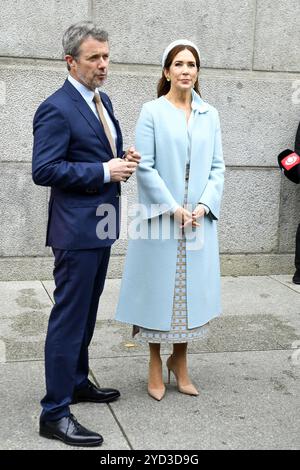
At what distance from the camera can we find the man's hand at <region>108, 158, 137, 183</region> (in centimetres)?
336

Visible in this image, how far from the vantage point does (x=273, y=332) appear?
5.14 meters

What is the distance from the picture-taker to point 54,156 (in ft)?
10.6

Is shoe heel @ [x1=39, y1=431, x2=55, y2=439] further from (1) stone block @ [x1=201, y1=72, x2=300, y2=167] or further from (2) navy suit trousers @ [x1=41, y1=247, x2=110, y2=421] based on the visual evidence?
(1) stone block @ [x1=201, y1=72, x2=300, y2=167]

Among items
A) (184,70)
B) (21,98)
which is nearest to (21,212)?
(21,98)

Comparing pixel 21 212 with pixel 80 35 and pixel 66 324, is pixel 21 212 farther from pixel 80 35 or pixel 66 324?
pixel 80 35

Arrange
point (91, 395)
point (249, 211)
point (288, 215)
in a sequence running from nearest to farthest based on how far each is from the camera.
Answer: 1. point (91, 395)
2. point (249, 211)
3. point (288, 215)

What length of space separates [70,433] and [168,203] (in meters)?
1.24

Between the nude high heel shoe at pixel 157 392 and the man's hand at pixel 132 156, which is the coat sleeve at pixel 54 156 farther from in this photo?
the nude high heel shoe at pixel 157 392

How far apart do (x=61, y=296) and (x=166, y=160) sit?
0.93 metres

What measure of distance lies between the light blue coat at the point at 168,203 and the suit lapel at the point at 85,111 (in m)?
0.43

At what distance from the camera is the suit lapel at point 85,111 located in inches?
132

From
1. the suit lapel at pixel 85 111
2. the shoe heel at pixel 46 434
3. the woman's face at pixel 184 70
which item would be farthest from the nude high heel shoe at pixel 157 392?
the woman's face at pixel 184 70

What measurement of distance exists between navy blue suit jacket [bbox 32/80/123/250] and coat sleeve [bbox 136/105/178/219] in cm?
29

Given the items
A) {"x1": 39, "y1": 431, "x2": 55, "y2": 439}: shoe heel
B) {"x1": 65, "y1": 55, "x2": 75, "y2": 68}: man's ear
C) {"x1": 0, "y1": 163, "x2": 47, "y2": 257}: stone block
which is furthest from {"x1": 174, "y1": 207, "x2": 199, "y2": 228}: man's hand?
{"x1": 0, "y1": 163, "x2": 47, "y2": 257}: stone block
